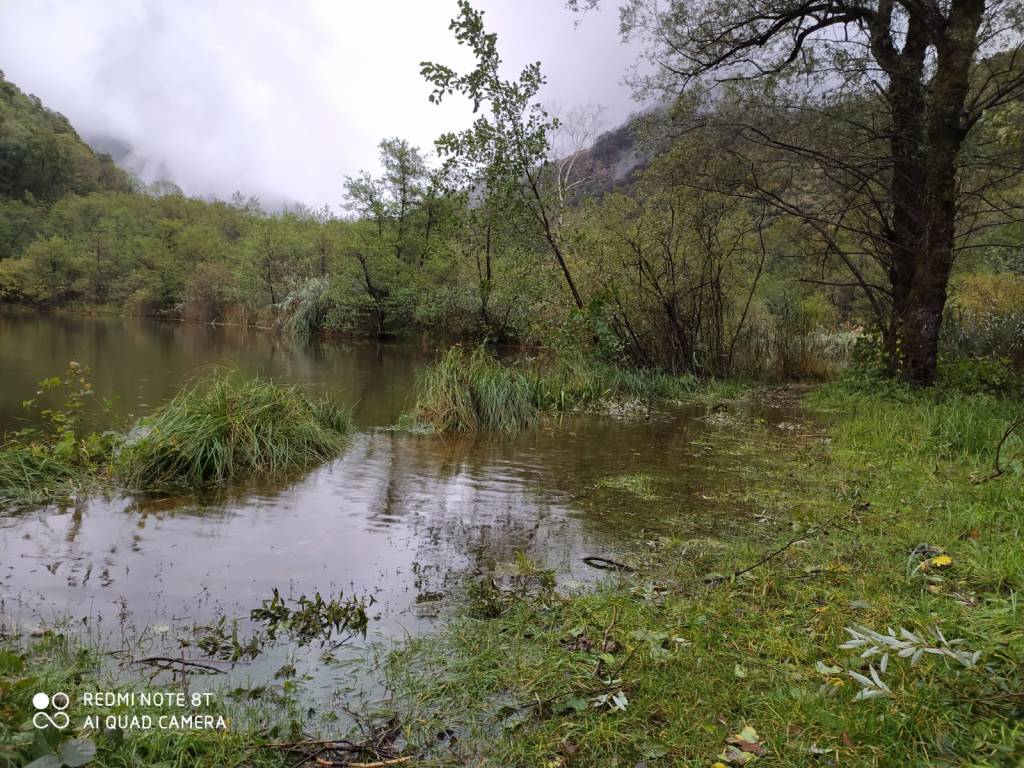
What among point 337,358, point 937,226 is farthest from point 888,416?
point 337,358

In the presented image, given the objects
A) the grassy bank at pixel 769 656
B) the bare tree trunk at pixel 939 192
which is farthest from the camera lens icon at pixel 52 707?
the bare tree trunk at pixel 939 192

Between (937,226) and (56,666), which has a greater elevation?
(937,226)

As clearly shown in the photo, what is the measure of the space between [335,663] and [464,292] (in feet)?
62.5

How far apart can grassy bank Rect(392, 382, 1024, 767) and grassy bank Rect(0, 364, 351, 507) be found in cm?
385

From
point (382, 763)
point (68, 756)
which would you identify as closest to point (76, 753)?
point (68, 756)

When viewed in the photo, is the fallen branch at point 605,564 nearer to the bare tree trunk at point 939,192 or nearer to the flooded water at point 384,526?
the flooded water at point 384,526

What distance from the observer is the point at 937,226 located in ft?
26.8

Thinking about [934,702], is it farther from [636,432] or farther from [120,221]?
[120,221]

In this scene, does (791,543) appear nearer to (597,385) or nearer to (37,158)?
(597,385)

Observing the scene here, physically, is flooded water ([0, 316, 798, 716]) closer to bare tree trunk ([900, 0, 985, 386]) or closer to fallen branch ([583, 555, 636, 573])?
fallen branch ([583, 555, 636, 573])

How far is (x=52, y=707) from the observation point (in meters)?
2.05

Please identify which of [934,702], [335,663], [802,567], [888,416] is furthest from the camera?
[888,416]

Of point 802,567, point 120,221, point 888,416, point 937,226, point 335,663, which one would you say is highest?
point 120,221

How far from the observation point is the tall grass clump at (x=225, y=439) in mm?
5680
